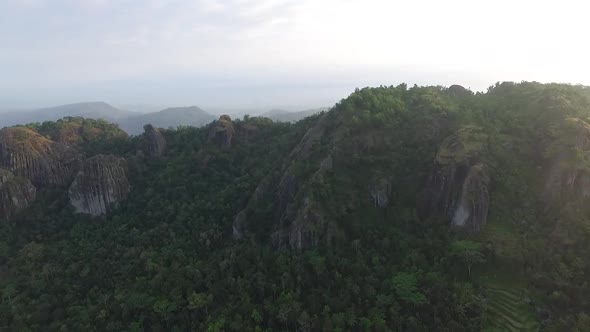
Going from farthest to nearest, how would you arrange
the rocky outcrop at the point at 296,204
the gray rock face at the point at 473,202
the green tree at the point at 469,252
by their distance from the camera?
the rocky outcrop at the point at 296,204
the gray rock face at the point at 473,202
the green tree at the point at 469,252

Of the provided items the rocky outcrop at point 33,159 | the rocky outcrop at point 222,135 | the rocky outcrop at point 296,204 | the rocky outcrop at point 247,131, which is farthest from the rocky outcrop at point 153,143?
the rocky outcrop at point 296,204

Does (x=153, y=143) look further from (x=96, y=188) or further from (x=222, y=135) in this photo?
(x=96, y=188)

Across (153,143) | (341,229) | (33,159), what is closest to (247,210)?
(341,229)

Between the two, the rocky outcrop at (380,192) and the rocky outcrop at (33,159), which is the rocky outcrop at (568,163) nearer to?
the rocky outcrop at (380,192)

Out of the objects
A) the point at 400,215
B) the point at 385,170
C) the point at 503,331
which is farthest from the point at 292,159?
the point at 503,331

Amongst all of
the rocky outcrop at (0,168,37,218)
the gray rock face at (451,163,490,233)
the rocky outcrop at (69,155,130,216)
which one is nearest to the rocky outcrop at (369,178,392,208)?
the gray rock face at (451,163,490,233)

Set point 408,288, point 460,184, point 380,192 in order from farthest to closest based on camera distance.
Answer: point 380,192 → point 460,184 → point 408,288

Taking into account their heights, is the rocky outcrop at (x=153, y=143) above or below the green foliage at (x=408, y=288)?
above

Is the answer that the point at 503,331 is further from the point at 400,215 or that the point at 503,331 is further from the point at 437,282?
the point at 400,215

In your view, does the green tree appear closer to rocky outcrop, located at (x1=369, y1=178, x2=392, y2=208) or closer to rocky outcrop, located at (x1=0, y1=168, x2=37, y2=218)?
rocky outcrop, located at (x1=369, y1=178, x2=392, y2=208)
